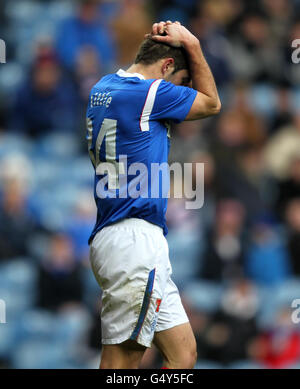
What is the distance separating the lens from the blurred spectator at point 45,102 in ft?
32.6

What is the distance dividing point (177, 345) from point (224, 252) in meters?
3.79

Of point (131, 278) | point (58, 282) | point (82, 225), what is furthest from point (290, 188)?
point (131, 278)

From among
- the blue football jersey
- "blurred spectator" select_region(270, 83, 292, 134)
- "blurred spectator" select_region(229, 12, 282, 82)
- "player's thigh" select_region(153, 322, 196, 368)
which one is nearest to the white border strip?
the blue football jersey

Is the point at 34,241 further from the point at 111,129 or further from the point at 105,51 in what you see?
the point at 111,129

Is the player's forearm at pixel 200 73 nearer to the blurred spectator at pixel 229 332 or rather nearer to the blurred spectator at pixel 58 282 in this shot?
the blurred spectator at pixel 229 332

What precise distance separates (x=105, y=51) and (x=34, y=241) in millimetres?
3188

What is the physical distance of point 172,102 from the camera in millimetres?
4730

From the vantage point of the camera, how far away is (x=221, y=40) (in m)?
10.9

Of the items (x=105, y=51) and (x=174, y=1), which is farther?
(x=174, y=1)

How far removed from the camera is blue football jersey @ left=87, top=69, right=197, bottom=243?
185 inches

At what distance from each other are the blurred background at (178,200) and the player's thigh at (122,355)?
2.68 m

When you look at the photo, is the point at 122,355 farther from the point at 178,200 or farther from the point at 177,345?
the point at 178,200

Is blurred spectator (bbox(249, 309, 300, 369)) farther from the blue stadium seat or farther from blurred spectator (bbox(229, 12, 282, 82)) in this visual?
blurred spectator (bbox(229, 12, 282, 82))
